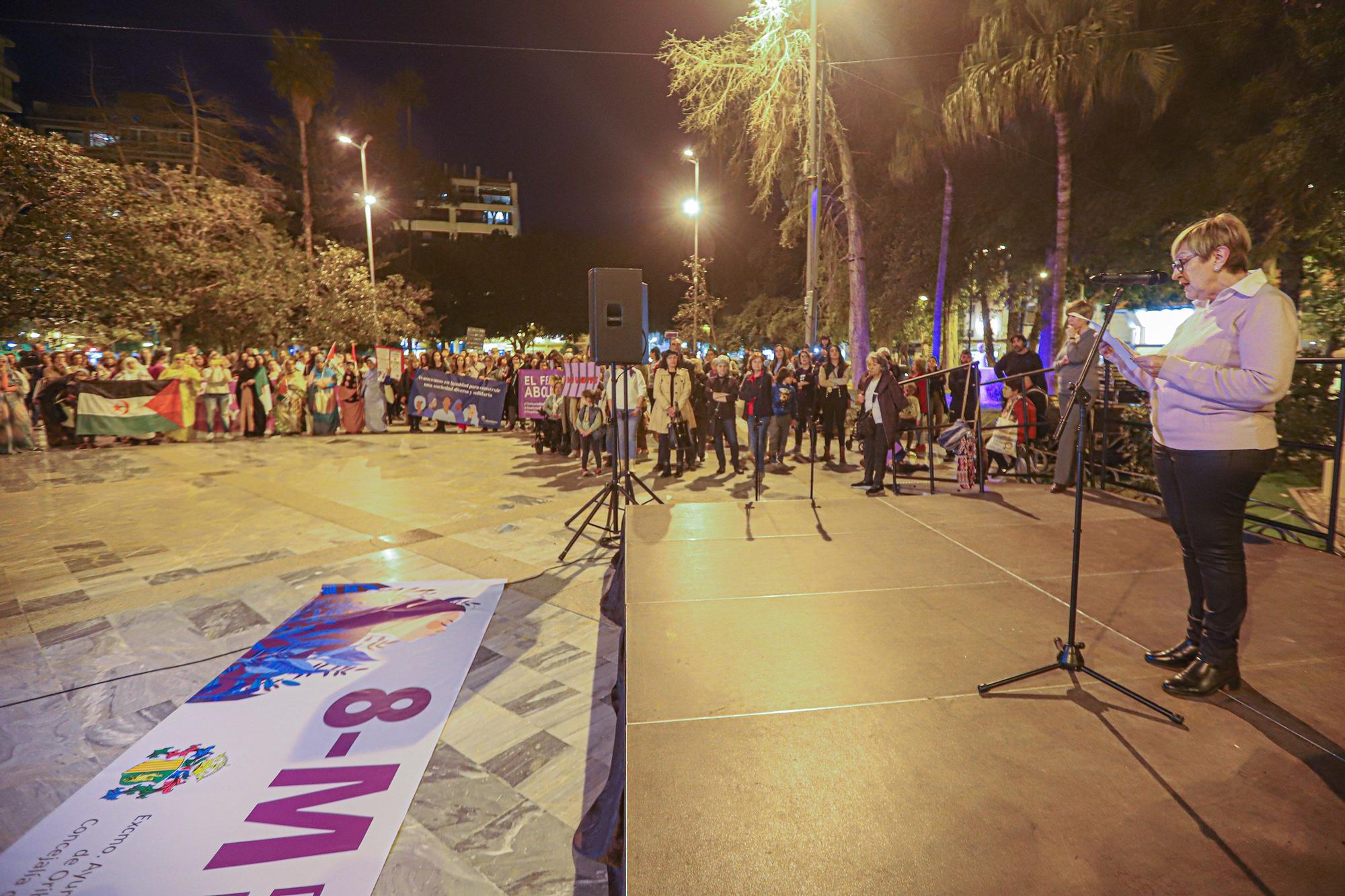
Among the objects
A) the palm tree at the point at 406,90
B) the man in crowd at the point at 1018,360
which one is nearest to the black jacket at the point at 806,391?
the man in crowd at the point at 1018,360

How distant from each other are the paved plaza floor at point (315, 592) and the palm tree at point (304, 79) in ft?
76.1

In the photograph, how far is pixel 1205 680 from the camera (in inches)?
103

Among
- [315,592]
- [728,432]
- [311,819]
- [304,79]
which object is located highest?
[304,79]

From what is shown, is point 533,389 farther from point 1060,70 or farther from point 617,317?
point 1060,70

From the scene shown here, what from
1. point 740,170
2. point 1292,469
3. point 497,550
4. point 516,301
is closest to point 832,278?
point 740,170

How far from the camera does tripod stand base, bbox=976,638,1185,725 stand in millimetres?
2613

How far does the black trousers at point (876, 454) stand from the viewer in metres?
8.52

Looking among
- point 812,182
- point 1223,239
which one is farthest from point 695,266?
point 1223,239

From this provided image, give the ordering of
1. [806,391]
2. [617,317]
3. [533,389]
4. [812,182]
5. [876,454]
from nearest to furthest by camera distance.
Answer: [617,317] < [876,454] < [806,391] < [812,182] < [533,389]

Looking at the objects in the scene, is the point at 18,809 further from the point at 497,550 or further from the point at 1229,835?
the point at 1229,835

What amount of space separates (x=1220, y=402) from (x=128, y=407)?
1679cm

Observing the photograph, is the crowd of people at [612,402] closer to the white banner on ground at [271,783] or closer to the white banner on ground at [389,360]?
the white banner on ground at [389,360]

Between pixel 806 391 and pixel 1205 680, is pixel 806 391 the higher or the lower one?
the higher one

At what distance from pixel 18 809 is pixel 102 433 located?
43.9 ft
